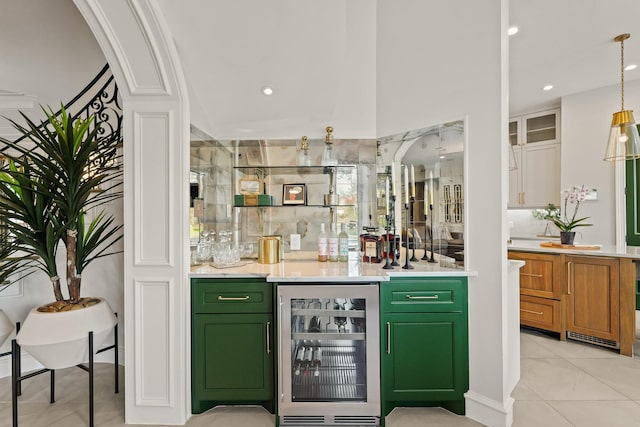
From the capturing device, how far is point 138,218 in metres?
1.99

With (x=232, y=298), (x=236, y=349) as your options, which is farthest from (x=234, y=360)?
(x=232, y=298)

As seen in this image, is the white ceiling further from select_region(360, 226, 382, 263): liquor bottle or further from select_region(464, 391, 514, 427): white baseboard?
select_region(464, 391, 514, 427): white baseboard

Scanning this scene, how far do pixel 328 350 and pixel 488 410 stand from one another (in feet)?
3.56

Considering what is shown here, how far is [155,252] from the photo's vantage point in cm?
200

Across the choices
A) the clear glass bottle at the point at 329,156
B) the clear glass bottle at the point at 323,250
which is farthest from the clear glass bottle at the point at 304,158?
the clear glass bottle at the point at 323,250

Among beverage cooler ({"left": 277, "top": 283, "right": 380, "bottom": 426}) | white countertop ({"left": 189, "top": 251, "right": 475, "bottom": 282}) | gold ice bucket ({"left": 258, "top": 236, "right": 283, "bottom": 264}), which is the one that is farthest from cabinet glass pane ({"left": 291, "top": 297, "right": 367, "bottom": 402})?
gold ice bucket ({"left": 258, "top": 236, "right": 283, "bottom": 264})

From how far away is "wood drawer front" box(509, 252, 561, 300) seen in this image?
3.16 metres

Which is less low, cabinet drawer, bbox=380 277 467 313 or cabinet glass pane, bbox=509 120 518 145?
cabinet glass pane, bbox=509 120 518 145

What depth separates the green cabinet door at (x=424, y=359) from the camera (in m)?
1.99

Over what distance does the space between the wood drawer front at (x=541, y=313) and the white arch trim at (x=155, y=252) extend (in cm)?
352

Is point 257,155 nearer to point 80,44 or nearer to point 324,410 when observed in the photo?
point 80,44

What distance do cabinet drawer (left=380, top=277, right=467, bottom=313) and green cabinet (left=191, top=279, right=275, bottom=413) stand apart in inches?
32.2

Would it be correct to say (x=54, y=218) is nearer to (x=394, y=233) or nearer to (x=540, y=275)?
(x=394, y=233)

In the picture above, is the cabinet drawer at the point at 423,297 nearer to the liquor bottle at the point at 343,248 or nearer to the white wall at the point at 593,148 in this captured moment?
the liquor bottle at the point at 343,248
